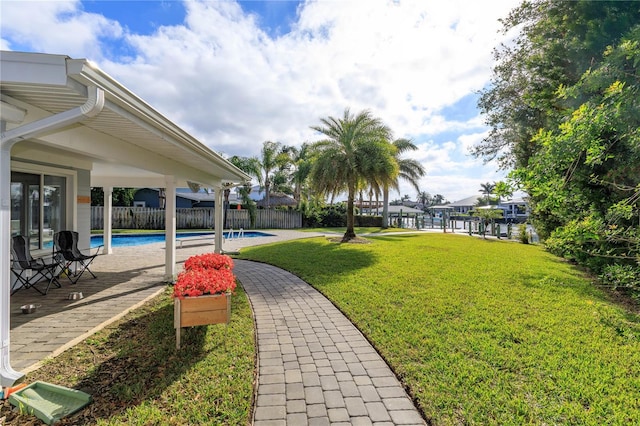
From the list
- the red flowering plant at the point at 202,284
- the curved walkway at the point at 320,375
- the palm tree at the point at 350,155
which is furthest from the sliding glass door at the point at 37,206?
the palm tree at the point at 350,155

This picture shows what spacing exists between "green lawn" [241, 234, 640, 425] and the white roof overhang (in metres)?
4.22

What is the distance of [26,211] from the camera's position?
21.7ft

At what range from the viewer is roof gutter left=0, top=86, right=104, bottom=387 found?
115 inches

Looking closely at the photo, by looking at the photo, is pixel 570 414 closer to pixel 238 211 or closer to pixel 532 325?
pixel 532 325

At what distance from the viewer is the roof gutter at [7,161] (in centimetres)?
292

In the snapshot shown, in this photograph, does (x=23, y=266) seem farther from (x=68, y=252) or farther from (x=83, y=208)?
(x=83, y=208)

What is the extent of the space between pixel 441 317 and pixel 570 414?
7.52 ft

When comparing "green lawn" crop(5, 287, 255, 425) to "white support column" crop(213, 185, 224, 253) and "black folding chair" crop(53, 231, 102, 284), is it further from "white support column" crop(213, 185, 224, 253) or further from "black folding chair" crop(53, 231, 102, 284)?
"white support column" crop(213, 185, 224, 253)

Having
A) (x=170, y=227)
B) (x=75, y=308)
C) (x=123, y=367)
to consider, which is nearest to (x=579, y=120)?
(x=123, y=367)

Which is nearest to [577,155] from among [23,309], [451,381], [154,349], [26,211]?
[451,381]

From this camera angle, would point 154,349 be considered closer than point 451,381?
No

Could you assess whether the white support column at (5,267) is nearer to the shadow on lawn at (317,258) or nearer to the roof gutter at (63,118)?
the roof gutter at (63,118)

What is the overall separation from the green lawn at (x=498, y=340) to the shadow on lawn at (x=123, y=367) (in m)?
2.49

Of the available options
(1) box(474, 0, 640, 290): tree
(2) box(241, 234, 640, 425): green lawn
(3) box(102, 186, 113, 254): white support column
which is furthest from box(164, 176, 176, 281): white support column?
(1) box(474, 0, 640, 290): tree
